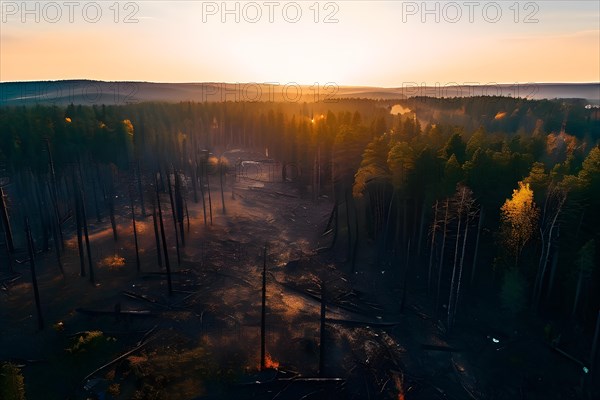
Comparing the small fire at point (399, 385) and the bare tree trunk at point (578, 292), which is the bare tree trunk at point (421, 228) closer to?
the bare tree trunk at point (578, 292)

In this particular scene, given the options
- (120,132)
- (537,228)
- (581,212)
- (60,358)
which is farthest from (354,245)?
(120,132)

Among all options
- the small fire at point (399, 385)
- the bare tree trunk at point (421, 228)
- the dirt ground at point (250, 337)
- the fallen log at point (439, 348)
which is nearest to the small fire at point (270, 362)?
the dirt ground at point (250, 337)

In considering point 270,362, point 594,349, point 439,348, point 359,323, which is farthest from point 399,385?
point 594,349

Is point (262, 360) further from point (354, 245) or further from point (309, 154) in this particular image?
point (309, 154)

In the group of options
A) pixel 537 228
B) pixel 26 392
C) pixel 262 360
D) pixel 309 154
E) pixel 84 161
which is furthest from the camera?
pixel 309 154

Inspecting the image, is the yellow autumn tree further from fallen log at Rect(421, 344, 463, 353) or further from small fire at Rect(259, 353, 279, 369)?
small fire at Rect(259, 353, 279, 369)
